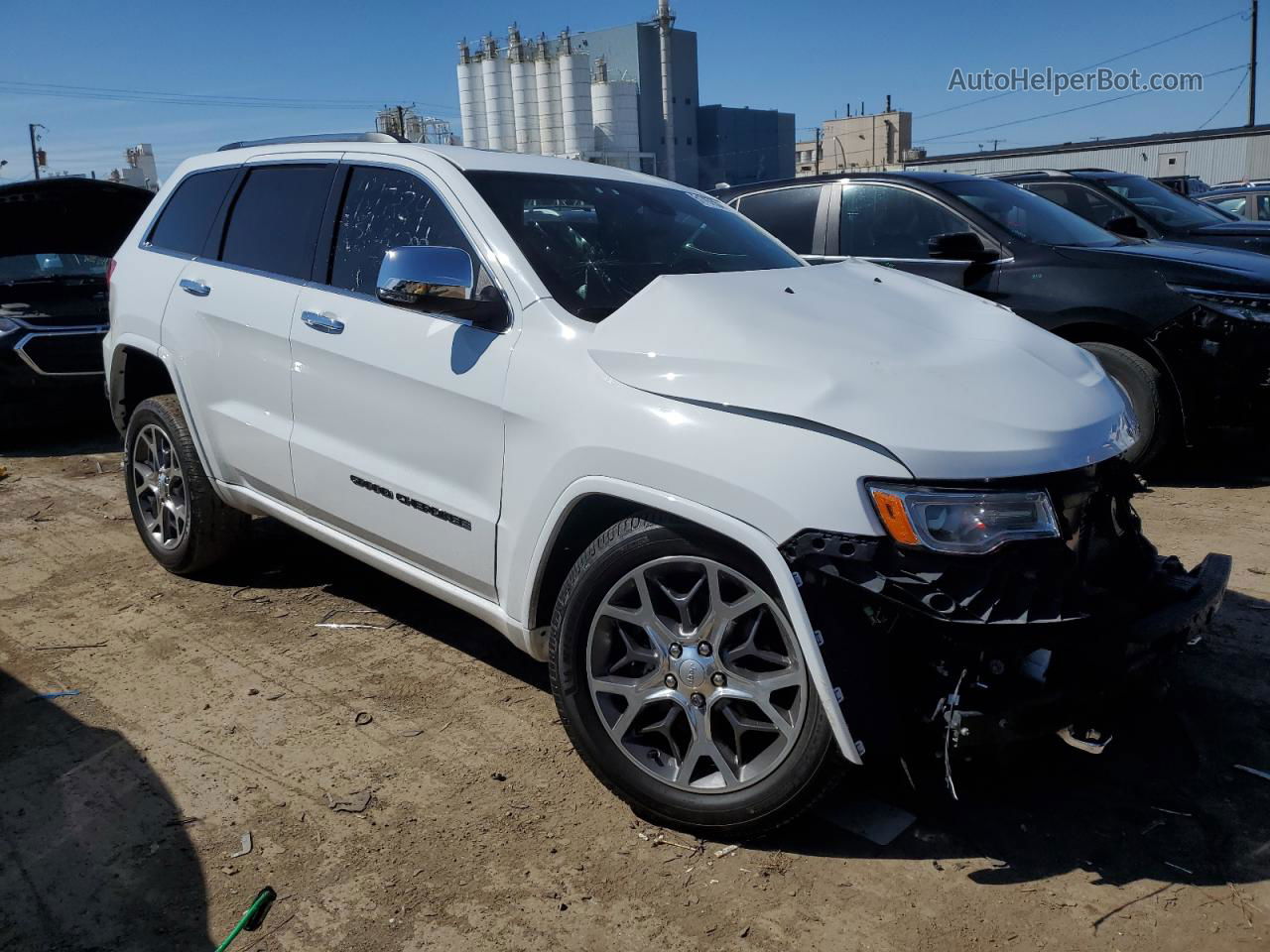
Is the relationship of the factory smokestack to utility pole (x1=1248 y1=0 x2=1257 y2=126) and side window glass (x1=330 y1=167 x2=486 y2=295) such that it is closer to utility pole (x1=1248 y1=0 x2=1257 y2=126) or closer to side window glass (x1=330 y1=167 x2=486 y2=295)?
utility pole (x1=1248 y1=0 x2=1257 y2=126)

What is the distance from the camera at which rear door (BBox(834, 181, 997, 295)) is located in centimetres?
617

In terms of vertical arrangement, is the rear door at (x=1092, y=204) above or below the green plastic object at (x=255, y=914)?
above

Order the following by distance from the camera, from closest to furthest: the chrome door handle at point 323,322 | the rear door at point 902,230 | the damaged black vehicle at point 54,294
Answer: the chrome door handle at point 323,322 → the rear door at point 902,230 → the damaged black vehicle at point 54,294

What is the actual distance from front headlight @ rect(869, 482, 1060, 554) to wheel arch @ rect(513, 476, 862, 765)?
27 centimetres

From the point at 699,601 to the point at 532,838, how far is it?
791 millimetres

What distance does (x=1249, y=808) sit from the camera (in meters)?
2.79

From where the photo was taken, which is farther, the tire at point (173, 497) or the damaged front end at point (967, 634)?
the tire at point (173, 497)

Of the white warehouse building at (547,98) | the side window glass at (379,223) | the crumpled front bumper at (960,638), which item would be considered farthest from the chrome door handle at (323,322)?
the white warehouse building at (547,98)

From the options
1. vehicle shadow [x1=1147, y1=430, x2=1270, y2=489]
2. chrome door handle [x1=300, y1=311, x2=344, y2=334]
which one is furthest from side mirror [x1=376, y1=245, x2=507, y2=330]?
vehicle shadow [x1=1147, y1=430, x2=1270, y2=489]

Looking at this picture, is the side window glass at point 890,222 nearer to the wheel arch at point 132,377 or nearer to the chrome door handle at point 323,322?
the chrome door handle at point 323,322

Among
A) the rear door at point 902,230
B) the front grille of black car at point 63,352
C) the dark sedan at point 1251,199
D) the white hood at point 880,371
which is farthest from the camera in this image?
the dark sedan at point 1251,199

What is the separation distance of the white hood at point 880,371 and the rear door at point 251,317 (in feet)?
5.12

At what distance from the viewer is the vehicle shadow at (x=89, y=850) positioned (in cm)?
240

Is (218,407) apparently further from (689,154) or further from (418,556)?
(689,154)
